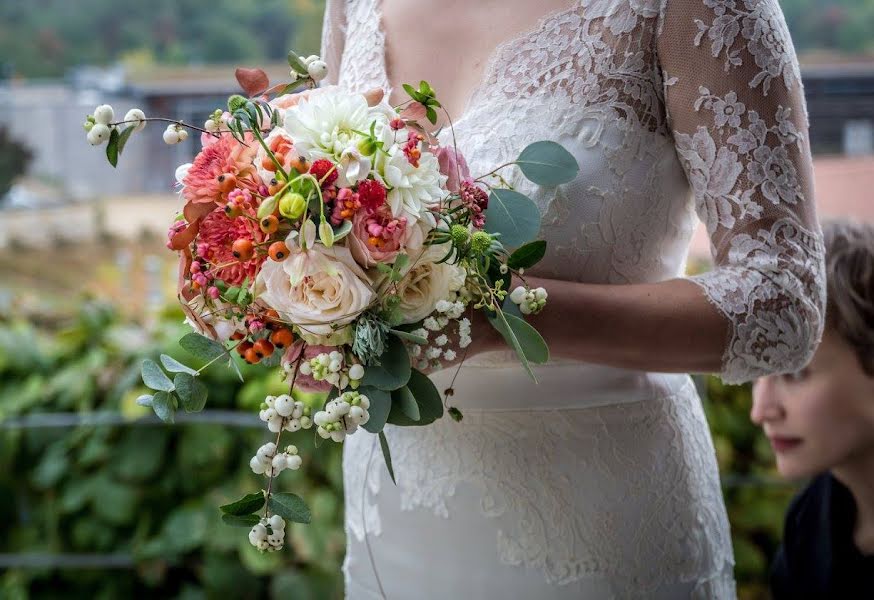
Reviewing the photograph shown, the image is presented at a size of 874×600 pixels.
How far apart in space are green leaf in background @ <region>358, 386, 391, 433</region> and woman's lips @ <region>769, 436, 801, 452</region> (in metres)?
1.19

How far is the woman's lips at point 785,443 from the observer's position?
1851 millimetres

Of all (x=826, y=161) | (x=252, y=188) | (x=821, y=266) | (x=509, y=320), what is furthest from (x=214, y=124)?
(x=826, y=161)

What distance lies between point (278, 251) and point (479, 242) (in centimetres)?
19

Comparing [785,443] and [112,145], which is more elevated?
[112,145]

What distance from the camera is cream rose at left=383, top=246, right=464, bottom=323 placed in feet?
3.02

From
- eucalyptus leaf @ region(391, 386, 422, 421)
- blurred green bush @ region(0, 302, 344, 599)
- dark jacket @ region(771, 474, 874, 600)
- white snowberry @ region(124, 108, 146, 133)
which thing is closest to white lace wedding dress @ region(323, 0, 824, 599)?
eucalyptus leaf @ region(391, 386, 422, 421)

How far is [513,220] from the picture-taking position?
1.01m

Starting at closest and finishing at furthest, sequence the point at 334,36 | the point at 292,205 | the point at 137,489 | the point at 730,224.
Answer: the point at 292,205, the point at 730,224, the point at 334,36, the point at 137,489

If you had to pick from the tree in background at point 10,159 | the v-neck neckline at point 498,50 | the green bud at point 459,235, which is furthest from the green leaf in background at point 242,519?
the tree in background at point 10,159

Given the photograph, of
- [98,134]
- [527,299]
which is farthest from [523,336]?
[98,134]

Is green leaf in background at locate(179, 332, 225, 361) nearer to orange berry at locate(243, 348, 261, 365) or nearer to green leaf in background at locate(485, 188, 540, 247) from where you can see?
orange berry at locate(243, 348, 261, 365)

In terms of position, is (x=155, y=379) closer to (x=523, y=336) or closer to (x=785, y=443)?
(x=523, y=336)

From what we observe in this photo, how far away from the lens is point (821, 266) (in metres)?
1.22

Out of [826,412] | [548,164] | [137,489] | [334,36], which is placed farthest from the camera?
[137,489]
